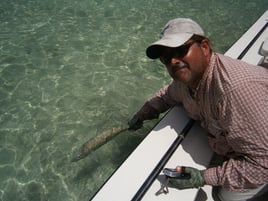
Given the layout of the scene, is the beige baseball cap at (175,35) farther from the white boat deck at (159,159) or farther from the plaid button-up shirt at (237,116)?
the white boat deck at (159,159)

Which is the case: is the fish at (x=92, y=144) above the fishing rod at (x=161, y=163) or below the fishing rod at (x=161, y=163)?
below

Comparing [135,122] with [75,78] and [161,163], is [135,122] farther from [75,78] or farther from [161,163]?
[75,78]

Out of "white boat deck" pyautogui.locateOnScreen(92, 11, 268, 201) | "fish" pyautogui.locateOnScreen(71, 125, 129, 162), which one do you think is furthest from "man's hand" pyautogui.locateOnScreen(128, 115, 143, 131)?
"fish" pyautogui.locateOnScreen(71, 125, 129, 162)

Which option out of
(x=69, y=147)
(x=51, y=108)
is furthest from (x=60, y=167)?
(x=51, y=108)

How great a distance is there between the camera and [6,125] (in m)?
4.48

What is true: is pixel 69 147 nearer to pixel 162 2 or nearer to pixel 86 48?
pixel 86 48

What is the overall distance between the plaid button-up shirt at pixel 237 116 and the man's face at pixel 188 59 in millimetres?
61

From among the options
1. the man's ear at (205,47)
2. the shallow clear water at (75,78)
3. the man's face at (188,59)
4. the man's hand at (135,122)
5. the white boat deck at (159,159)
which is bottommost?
the shallow clear water at (75,78)

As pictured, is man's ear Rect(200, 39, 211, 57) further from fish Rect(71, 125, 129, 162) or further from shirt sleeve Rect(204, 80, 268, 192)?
fish Rect(71, 125, 129, 162)

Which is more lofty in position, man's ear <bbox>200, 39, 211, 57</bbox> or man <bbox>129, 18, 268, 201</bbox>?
man's ear <bbox>200, 39, 211, 57</bbox>

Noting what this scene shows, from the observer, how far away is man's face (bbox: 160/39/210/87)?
180 centimetres

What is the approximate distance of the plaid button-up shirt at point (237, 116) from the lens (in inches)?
66.7

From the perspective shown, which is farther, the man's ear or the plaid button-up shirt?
the man's ear

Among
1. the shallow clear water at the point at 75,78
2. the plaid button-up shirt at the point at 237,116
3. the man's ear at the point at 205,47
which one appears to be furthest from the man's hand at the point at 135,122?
the man's ear at the point at 205,47
